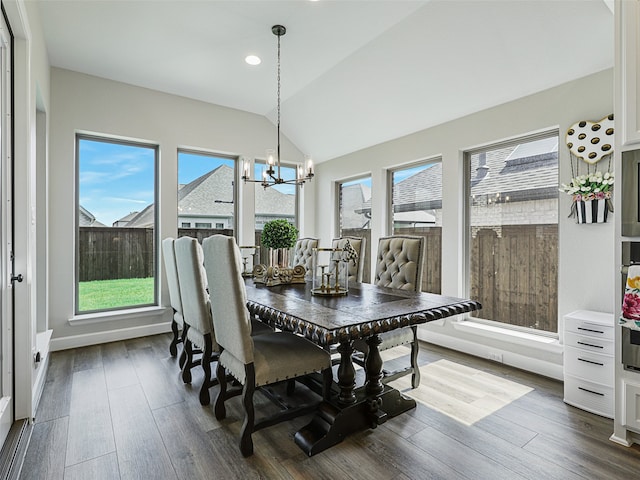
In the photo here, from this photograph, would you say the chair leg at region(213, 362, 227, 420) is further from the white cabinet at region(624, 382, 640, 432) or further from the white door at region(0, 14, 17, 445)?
the white cabinet at region(624, 382, 640, 432)

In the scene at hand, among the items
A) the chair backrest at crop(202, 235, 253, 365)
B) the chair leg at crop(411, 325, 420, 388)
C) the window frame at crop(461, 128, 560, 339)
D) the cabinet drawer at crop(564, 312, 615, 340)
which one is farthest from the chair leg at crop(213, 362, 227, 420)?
the window frame at crop(461, 128, 560, 339)

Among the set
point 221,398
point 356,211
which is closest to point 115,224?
point 221,398

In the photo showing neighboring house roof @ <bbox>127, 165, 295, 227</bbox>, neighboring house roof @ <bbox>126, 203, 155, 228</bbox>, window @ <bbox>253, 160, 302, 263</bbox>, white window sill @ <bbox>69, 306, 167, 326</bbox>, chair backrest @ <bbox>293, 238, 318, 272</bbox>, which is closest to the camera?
white window sill @ <bbox>69, 306, 167, 326</bbox>

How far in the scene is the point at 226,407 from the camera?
7.95 ft

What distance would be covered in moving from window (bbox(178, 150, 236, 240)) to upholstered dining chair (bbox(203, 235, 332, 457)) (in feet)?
9.61

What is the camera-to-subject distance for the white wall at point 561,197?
268cm

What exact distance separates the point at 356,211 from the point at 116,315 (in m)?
3.35

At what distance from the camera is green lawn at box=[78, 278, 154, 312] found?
160 inches

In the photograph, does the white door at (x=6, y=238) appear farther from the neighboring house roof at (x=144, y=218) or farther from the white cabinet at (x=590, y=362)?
the white cabinet at (x=590, y=362)

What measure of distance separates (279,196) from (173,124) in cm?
179

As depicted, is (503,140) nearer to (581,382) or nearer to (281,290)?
(581,382)

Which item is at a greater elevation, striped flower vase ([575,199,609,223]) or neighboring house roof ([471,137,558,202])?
neighboring house roof ([471,137,558,202])

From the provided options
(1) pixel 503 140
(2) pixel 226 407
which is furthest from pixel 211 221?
(1) pixel 503 140

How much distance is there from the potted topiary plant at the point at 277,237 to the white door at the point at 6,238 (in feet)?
5.41
